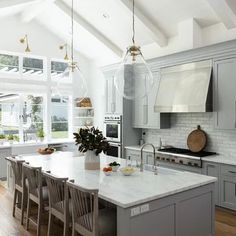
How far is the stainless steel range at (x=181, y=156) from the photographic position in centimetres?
482

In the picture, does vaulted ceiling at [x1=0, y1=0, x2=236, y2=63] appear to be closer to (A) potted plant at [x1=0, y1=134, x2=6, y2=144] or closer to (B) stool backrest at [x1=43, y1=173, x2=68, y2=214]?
(A) potted plant at [x1=0, y1=134, x2=6, y2=144]

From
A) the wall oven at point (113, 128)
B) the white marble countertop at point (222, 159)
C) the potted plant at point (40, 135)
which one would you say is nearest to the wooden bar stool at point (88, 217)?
the white marble countertop at point (222, 159)

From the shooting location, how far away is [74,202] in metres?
2.75

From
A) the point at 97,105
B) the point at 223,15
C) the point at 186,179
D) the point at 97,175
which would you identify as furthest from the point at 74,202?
→ the point at 97,105

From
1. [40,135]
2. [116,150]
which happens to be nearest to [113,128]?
[116,150]

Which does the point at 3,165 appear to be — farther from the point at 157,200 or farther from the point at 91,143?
the point at 157,200

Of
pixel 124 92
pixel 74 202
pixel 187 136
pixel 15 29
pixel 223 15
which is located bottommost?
pixel 74 202

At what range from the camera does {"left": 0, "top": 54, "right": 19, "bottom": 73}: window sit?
7.47 metres

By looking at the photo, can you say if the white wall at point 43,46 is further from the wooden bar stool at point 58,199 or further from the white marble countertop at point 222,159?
the wooden bar stool at point 58,199

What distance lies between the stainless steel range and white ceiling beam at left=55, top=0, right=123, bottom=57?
3413 millimetres

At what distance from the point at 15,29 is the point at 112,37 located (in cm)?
273

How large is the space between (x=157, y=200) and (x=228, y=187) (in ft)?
7.63

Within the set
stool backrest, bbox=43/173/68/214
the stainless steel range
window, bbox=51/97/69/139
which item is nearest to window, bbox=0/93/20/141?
window, bbox=51/97/69/139

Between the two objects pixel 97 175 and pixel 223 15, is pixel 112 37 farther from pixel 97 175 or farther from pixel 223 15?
pixel 97 175
